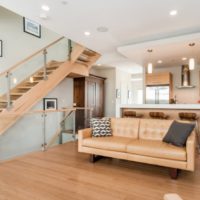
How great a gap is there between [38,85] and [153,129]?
3.13 meters

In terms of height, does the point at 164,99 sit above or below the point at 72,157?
above

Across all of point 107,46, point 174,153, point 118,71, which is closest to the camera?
point 174,153

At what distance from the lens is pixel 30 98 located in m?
4.71

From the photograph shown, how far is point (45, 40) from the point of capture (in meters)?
6.48

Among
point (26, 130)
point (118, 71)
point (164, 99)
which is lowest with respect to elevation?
point (26, 130)

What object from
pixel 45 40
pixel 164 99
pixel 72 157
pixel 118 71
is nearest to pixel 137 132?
pixel 72 157

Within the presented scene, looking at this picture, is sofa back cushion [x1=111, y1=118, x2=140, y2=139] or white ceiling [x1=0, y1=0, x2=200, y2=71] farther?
sofa back cushion [x1=111, y1=118, x2=140, y2=139]

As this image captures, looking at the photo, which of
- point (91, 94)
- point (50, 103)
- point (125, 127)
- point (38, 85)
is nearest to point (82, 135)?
point (125, 127)

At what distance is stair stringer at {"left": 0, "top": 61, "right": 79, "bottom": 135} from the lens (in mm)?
4191

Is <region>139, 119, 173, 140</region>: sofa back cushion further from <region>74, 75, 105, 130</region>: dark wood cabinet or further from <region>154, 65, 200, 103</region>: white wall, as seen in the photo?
<region>154, 65, 200, 103</region>: white wall

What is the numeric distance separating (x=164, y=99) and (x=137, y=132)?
3.24 metres

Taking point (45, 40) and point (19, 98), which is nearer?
point (19, 98)

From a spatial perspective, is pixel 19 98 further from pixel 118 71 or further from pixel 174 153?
pixel 118 71


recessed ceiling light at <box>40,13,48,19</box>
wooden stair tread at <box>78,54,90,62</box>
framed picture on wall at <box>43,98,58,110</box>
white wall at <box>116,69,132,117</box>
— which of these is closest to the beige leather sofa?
recessed ceiling light at <box>40,13,48,19</box>
